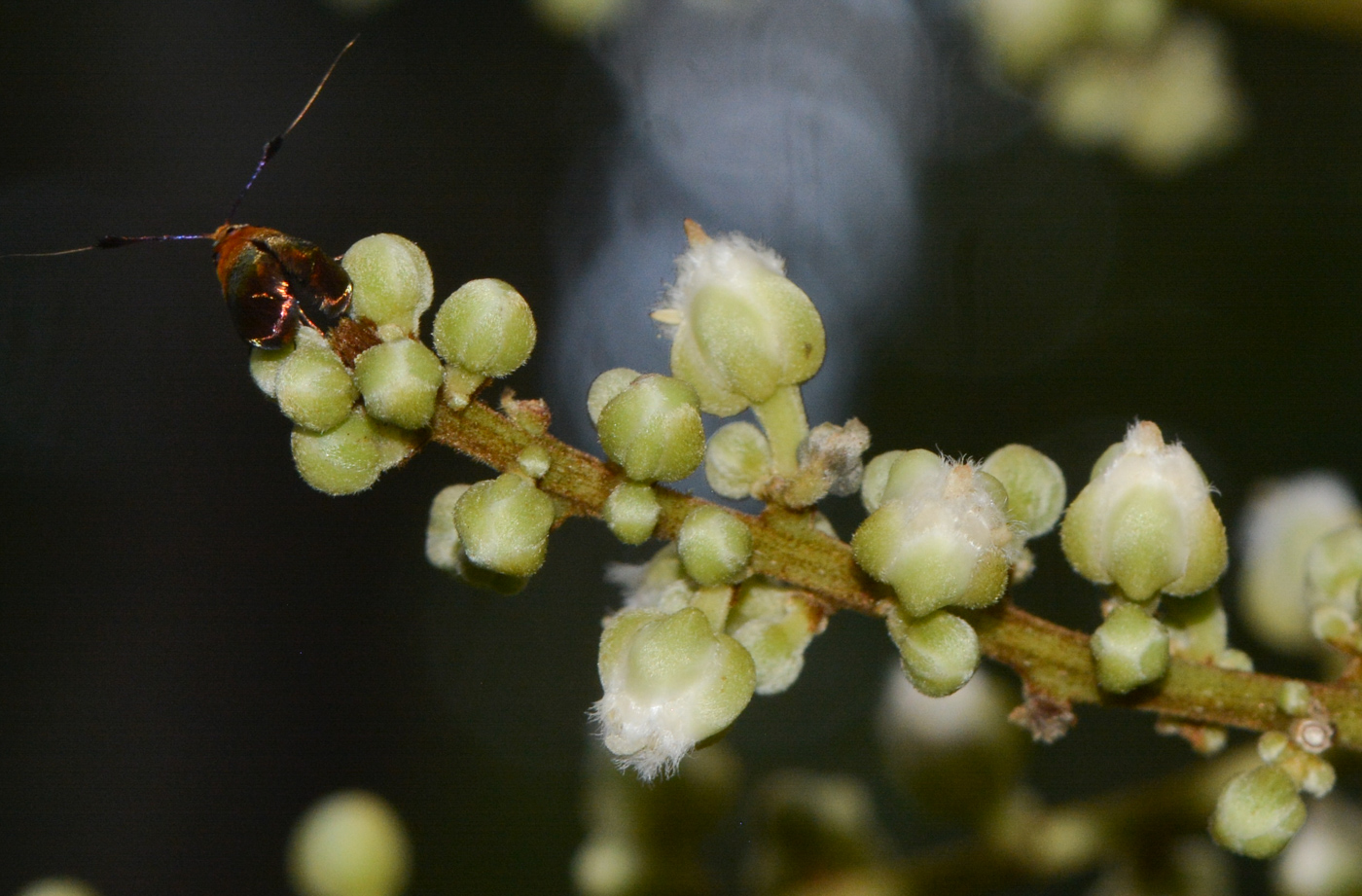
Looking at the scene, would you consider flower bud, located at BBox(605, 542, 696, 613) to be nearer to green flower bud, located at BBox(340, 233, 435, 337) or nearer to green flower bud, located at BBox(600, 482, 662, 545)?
A: green flower bud, located at BBox(600, 482, 662, 545)

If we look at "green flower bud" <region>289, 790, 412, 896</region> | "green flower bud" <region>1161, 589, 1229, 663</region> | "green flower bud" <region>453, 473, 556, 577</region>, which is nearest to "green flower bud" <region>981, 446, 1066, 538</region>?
"green flower bud" <region>1161, 589, 1229, 663</region>

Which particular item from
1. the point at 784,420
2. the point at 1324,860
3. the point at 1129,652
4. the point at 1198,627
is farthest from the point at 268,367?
the point at 1324,860

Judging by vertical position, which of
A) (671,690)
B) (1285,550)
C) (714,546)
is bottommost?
(1285,550)

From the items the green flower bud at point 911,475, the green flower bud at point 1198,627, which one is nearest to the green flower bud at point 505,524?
the green flower bud at point 911,475

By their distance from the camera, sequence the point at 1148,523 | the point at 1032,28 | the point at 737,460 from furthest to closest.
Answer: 1. the point at 1032,28
2. the point at 737,460
3. the point at 1148,523

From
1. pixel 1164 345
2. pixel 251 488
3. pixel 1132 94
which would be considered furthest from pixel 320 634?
pixel 1132 94

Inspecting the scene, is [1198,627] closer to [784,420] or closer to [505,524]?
[784,420]

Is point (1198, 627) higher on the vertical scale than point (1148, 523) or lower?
lower
